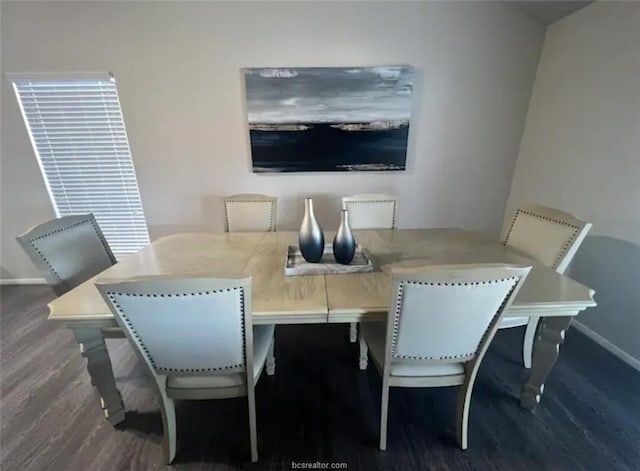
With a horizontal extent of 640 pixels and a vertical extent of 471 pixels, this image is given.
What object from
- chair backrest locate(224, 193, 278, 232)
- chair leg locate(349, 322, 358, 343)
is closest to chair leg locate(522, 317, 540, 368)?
chair leg locate(349, 322, 358, 343)

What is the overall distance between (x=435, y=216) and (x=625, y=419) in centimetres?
191

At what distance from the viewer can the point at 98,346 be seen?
1.33 metres

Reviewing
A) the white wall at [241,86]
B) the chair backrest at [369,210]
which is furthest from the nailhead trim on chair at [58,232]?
the chair backrest at [369,210]

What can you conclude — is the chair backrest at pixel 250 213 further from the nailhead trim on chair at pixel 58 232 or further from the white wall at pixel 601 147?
the white wall at pixel 601 147

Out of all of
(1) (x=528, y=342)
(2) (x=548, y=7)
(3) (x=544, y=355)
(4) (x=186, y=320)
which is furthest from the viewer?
(2) (x=548, y=7)

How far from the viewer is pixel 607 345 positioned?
6.68ft

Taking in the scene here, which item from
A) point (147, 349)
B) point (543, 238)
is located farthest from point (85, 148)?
point (543, 238)

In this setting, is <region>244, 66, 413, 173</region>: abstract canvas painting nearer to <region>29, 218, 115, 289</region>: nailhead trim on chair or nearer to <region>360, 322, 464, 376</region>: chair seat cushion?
<region>29, 218, 115, 289</region>: nailhead trim on chair

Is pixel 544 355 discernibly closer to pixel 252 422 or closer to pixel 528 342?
pixel 528 342

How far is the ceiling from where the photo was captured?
214cm

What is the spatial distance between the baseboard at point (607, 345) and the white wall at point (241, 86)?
47.1 inches

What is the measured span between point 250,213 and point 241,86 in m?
1.15

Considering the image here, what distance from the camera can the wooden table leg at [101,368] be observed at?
→ 50.8 inches

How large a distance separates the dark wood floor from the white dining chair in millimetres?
209
